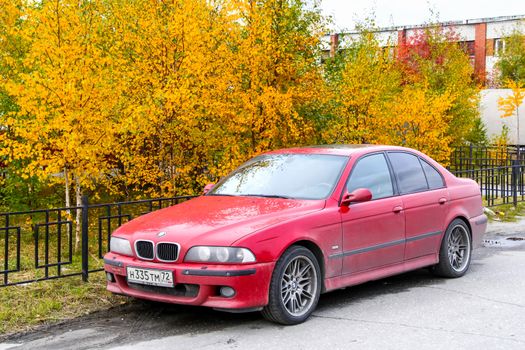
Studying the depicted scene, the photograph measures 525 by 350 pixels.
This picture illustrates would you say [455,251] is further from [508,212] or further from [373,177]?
[508,212]

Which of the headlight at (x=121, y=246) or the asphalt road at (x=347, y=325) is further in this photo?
the headlight at (x=121, y=246)

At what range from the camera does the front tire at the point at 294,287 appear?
5812 millimetres

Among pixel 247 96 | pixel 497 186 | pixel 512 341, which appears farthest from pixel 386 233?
pixel 497 186

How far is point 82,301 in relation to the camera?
22.4 ft

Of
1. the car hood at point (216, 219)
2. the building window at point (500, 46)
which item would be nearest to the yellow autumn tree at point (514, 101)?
the building window at point (500, 46)

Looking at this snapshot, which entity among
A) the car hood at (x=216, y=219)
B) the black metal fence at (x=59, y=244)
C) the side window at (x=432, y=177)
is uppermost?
the side window at (x=432, y=177)

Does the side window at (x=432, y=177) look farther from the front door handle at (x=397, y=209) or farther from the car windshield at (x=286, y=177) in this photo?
the car windshield at (x=286, y=177)

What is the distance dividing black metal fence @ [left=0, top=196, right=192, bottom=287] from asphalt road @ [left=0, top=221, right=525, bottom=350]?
3.91 feet

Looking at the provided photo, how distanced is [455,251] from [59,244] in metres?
4.34

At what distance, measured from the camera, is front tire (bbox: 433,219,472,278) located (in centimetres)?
779

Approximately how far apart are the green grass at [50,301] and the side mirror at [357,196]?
234cm

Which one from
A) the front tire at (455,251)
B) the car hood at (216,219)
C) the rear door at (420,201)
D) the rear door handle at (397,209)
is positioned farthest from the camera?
the front tire at (455,251)

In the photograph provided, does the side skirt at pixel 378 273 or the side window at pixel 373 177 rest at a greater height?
the side window at pixel 373 177

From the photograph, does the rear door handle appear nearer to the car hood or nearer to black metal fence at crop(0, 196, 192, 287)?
the car hood
